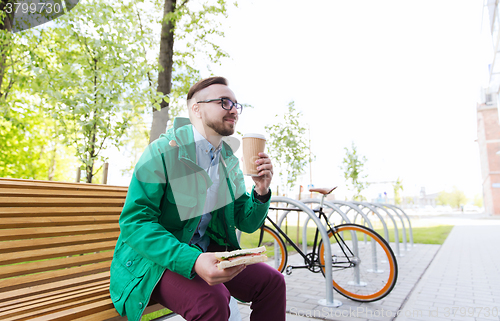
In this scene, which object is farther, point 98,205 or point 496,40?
point 496,40

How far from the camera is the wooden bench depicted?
162 centimetres

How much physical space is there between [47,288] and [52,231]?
359 mm

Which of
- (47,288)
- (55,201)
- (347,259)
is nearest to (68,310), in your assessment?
(47,288)

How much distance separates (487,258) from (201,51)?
26.4ft

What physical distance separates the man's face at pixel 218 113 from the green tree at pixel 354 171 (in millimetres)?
11660

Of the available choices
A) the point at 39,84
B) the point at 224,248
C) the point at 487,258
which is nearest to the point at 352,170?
the point at 487,258

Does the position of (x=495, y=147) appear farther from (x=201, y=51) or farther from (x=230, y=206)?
(x=230, y=206)

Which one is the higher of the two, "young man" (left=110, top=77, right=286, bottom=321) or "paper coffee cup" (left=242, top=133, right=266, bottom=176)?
"paper coffee cup" (left=242, top=133, right=266, bottom=176)

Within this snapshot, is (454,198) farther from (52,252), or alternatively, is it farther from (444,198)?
(52,252)

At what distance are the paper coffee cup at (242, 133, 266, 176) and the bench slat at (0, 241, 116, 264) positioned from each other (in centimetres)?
136

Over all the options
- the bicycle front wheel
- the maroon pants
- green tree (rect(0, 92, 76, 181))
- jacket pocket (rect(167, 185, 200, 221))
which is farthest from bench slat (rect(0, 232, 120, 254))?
green tree (rect(0, 92, 76, 181))

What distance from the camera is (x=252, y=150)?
62.3 inches

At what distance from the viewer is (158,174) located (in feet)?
5.01

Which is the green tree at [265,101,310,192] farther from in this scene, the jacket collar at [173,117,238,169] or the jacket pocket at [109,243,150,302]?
the jacket pocket at [109,243,150,302]
